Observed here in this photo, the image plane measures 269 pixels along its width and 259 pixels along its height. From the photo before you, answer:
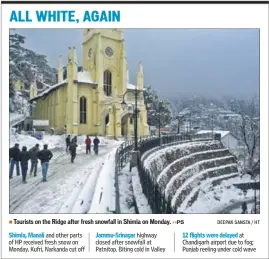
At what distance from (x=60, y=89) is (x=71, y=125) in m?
2.93

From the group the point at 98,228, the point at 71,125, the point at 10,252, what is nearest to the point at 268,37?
the point at 98,228

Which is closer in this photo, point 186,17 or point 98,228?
point 98,228

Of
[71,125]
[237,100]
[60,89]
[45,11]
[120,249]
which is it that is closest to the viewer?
[120,249]

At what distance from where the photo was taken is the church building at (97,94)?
11867 millimetres

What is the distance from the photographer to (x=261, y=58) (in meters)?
6.14

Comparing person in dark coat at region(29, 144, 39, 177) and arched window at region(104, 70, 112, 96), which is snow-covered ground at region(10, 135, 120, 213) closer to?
person in dark coat at region(29, 144, 39, 177)

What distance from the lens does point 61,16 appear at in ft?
19.7

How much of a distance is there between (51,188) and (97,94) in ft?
26.6

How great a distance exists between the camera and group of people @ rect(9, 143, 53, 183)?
6.16 metres

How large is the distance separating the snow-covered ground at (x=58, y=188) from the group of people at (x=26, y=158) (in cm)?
12

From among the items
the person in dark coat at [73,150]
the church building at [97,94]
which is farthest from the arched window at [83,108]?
the person in dark coat at [73,150]

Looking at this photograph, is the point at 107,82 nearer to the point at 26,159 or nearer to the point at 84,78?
the point at 84,78

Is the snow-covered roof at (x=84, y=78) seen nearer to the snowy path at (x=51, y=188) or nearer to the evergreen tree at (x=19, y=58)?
the evergreen tree at (x=19, y=58)

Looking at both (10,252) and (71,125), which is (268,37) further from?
(71,125)
